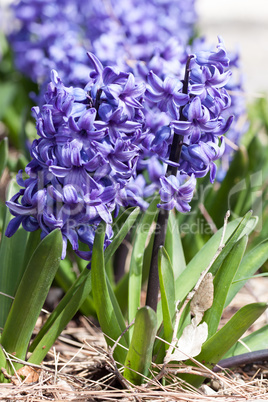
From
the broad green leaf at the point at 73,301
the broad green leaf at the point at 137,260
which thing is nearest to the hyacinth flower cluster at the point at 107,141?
the broad green leaf at the point at 73,301

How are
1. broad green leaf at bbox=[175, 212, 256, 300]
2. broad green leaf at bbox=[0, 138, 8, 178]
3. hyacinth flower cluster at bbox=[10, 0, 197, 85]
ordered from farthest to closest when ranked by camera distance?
1. hyacinth flower cluster at bbox=[10, 0, 197, 85]
2. broad green leaf at bbox=[0, 138, 8, 178]
3. broad green leaf at bbox=[175, 212, 256, 300]

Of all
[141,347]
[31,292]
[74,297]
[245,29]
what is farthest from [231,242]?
[245,29]

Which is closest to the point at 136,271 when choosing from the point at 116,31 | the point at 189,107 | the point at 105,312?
the point at 105,312

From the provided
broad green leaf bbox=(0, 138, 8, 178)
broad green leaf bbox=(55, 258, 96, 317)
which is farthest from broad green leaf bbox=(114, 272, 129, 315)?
broad green leaf bbox=(0, 138, 8, 178)

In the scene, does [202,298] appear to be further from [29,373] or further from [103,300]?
[29,373]

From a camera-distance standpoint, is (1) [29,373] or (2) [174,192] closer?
(2) [174,192]

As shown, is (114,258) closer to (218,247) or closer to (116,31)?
(218,247)

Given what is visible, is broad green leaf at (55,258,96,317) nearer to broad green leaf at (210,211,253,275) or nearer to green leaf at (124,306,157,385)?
green leaf at (124,306,157,385)
